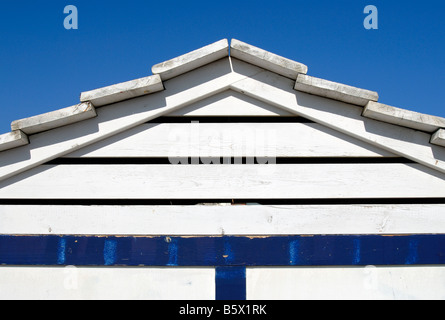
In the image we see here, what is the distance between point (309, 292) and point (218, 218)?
0.81 metres

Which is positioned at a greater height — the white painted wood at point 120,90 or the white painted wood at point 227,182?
the white painted wood at point 120,90

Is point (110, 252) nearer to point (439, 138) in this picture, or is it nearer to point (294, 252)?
point (294, 252)

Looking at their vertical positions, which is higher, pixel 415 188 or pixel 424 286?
pixel 415 188

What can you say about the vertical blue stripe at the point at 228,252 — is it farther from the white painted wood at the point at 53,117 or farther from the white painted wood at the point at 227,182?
the white painted wood at the point at 53,117

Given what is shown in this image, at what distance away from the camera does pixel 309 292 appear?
2904mm

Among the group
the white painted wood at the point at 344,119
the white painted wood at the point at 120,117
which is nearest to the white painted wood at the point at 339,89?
the white painted wood at the point at 344,119

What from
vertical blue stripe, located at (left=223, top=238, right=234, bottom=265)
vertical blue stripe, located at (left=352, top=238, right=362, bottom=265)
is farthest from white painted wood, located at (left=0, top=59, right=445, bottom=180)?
vertical blue stripe, located at (left=223, top=238, right=234, bottom=265)

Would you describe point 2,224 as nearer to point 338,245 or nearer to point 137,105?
point 137,105

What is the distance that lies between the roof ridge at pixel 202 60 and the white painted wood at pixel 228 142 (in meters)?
0.25

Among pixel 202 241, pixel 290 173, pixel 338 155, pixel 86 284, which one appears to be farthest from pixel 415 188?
pixel 86 284

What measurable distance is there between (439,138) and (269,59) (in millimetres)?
1315

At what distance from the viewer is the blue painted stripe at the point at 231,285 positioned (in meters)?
2.89

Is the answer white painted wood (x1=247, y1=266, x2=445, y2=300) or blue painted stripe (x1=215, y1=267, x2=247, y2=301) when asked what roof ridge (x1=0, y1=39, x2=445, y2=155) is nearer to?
white painted wood (x1=247, y1=266, x2=445, y2=300)
